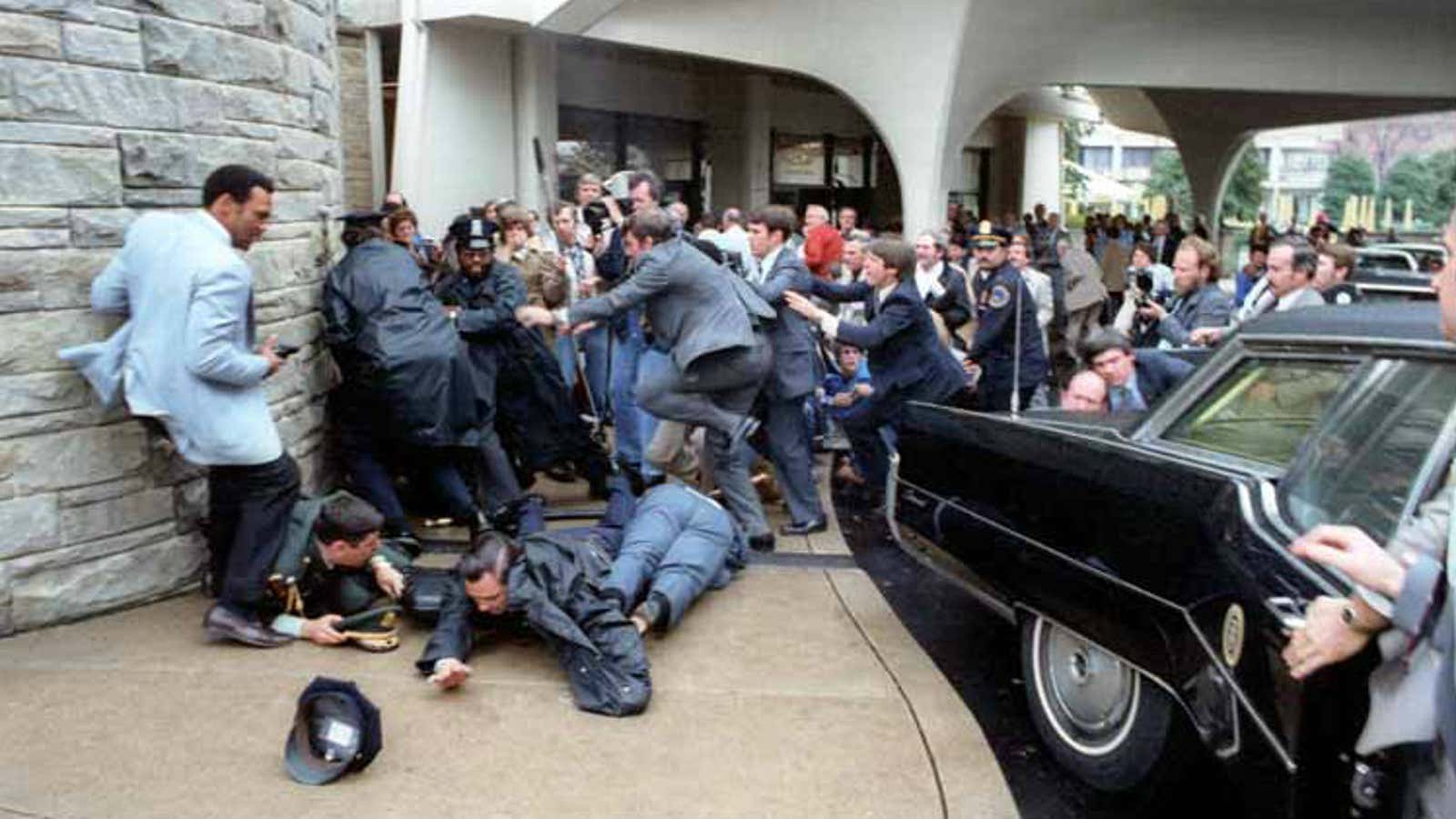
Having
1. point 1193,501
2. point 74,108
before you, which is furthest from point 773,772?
point 74,108

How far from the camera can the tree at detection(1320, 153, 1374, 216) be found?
53.9 meters

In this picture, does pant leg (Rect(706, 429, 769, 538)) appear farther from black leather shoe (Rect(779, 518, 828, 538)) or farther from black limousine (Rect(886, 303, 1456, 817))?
black limousine (Rect(886, 303, 1456, 817))

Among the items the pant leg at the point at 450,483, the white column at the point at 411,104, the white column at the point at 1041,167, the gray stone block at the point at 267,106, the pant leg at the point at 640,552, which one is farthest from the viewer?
the white column at the point at 1041,167

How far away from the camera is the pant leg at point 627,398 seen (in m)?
7.27

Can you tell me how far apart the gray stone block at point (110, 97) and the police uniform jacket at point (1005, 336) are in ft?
14.7

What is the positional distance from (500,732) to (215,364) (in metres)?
1.60

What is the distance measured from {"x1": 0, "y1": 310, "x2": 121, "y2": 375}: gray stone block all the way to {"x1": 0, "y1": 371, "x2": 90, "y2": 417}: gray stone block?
0.03 m

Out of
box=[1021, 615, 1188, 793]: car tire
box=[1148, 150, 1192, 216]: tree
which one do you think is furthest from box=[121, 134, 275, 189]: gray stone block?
box=[1148, 150, 1192, 216]: tree

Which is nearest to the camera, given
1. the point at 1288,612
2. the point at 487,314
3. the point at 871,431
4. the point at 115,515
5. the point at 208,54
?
the point at 1288,612

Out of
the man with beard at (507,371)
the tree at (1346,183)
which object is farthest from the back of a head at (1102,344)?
the tree at (1346,183)

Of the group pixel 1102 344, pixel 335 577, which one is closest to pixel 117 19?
pixel 335 577

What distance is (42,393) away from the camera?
4523 millimetres

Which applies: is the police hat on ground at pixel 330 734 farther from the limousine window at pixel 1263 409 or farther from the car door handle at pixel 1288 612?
the limousine window at pixel 1263 409

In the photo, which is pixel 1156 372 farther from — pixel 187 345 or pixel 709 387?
pixel 187 345
